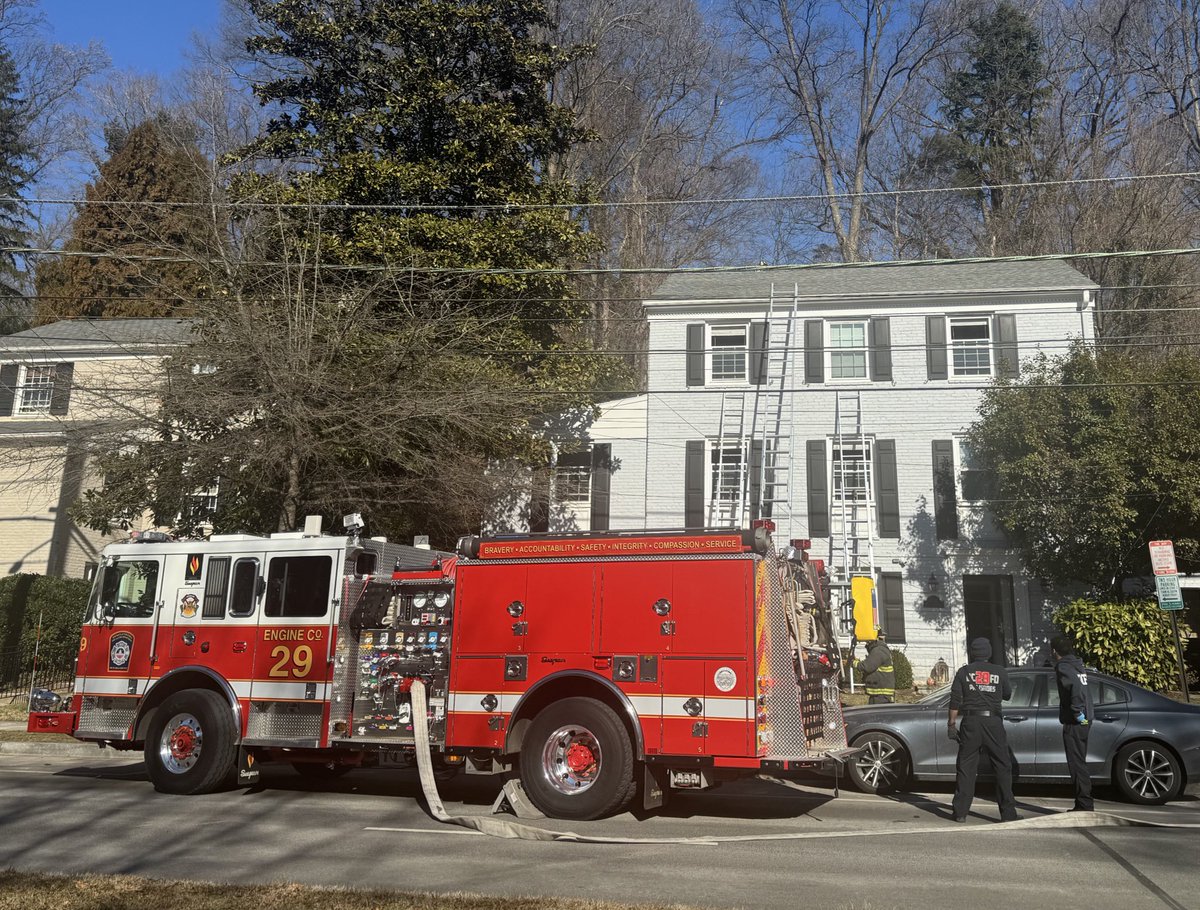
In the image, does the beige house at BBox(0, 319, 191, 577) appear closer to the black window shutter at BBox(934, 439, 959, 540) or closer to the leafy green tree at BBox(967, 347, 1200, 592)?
the black window shutter at BBox(934, 439, 959, 540)

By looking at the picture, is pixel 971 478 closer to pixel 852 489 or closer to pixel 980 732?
pixel 852 489

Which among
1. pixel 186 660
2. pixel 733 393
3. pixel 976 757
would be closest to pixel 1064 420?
pixel 733 393

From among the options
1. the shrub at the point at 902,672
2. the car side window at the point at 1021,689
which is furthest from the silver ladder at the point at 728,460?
the car side window at the point at 1021,689

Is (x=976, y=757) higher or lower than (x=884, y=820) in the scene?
higher

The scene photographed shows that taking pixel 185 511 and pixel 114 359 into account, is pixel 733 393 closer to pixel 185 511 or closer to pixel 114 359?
pixel 185 511

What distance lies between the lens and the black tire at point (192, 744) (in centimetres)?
1076

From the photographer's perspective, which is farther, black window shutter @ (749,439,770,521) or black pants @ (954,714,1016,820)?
black window shutter @ (749,439,770,521)

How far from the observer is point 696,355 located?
25.1 m

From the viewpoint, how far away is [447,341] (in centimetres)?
A: 2061

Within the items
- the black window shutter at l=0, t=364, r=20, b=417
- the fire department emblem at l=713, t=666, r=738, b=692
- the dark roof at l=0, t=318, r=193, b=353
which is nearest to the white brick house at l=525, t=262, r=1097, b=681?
the dark roof at l=0, t=318, r=193, b=353

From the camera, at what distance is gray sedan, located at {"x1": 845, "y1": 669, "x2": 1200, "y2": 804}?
10.6 meters

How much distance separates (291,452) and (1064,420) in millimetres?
14768

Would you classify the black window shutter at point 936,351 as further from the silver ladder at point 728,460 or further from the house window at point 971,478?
the silver ladder at point 728,460

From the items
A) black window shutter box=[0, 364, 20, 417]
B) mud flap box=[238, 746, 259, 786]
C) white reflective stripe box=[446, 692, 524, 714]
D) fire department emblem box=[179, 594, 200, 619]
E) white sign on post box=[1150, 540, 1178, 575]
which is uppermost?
black window shutter box=[0, 364, 20, 417]
